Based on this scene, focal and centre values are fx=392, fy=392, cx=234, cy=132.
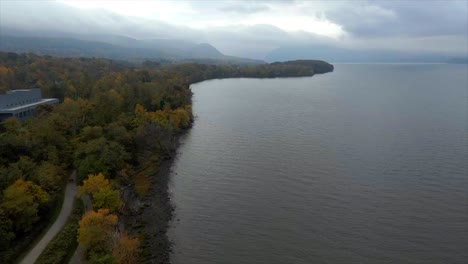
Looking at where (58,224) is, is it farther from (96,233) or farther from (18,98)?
(18,98)

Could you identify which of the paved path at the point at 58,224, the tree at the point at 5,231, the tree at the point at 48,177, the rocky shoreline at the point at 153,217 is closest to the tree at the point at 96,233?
the paved path at the point at 58,224

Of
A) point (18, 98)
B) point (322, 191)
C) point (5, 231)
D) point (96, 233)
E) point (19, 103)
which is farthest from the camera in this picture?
point (19, 103)

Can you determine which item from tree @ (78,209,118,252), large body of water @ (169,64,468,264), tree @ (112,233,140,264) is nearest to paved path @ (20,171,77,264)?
tree @ (78,209,118,252)

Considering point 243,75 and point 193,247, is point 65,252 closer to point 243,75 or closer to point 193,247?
point 193,247

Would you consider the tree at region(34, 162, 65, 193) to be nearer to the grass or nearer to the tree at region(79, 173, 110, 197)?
the tree at region(79, 173, 110, 197)

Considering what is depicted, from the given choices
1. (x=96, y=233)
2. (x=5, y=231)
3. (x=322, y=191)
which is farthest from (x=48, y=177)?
(x=322, y=191)

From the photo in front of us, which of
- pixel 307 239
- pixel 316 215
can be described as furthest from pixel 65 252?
pixel 316 215
